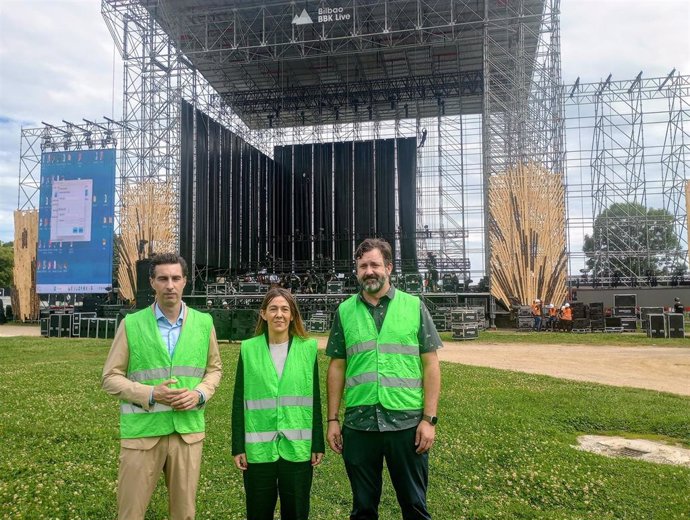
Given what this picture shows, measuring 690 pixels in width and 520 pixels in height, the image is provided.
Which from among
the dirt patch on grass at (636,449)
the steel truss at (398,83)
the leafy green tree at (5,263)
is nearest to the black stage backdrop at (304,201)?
the steel truss at (398,83)

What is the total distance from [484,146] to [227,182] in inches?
467

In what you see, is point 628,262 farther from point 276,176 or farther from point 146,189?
point 146,189

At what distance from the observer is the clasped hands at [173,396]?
2.77m

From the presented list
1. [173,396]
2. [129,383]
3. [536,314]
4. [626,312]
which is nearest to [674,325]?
[626,312]

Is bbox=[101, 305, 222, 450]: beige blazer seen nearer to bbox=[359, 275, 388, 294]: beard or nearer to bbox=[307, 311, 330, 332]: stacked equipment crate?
bbox=[359, 275, 388, 294]: beard

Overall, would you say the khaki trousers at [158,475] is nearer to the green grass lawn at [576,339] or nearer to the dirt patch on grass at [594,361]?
the dirt patch on grass at [594,361]

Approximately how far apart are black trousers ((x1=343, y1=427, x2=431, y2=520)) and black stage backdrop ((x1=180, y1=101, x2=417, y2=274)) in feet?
77.2

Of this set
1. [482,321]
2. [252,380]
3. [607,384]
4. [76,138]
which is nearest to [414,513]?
[252,380]

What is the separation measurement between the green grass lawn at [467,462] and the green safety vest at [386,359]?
127 cm

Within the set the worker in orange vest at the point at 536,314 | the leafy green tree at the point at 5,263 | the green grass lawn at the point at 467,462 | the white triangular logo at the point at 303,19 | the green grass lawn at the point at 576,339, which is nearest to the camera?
the green grass lawn at the point at 467,462

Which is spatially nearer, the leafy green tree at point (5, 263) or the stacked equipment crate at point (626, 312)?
the stacked equipment crate at point (626, 312)

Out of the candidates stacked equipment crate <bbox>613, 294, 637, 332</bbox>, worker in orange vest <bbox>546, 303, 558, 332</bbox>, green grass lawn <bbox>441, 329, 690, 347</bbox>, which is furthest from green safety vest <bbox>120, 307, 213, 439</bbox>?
stacked equipment crate <bbox>613, 294, 637, 332</bbox>

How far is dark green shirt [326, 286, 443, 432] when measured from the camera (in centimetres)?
285

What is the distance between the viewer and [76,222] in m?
26.8
